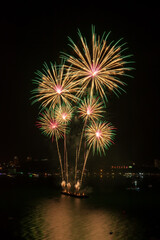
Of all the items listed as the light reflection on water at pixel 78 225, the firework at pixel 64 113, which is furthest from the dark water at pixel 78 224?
the firework at pixel 64 113

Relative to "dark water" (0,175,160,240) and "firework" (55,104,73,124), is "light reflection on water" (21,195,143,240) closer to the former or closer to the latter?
"dark water" (0,175,160,240)

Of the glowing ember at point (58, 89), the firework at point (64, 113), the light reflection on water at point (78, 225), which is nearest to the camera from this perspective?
the light reflection on water at point (78, 225)

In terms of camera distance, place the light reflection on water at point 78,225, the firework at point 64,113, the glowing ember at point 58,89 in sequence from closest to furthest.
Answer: the light reflection on water at point 78,225
the glowing ember at point 58,89
the firework at point 64,113

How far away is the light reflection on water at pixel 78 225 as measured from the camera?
14219mm

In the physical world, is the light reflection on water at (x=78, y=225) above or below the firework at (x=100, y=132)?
below

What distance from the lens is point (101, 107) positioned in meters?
26.5

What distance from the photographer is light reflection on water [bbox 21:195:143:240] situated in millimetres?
14219

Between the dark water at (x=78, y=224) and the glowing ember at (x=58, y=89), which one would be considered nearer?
the dark water at (x=78, y=224)

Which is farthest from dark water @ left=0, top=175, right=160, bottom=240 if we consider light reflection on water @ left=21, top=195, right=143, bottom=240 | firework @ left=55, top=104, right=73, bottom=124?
firework @ left=55, top=104, right=73, bottom=124

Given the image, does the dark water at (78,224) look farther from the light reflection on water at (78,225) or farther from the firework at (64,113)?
the firework at (64,113)

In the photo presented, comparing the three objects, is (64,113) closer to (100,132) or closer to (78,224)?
(100,132)

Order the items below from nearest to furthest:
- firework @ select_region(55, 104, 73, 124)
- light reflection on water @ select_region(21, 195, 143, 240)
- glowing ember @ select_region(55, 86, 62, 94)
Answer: light reflection on water @ select_region(21, 195, 143, 240) < glowing ember @ select_region(55, 86, 62, 94) < firework @ select_region(55, 104, 73, 124)

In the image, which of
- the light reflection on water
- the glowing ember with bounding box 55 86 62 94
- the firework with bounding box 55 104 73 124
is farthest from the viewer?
the firework with bounding box 55 104 73 124

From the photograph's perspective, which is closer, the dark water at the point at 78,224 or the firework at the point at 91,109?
the dark water at the point at 78,224
